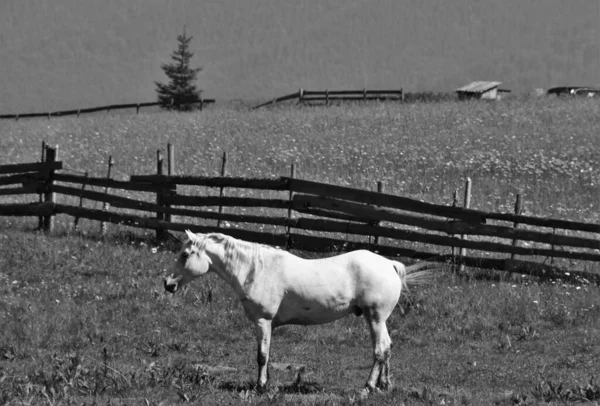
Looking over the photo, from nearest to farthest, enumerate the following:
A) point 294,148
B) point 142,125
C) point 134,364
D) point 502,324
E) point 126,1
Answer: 1. point 134,364
2. point 502,324
3. point 294,148
4. point 142,125
5. point 126,1

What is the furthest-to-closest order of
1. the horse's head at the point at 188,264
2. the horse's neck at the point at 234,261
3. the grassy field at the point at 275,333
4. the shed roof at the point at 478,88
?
the shed roof at the point at 478,88
the horse's neck at the point at 234,261
the horse's head at the point at 188,264
the grassy field at the point at 275,333

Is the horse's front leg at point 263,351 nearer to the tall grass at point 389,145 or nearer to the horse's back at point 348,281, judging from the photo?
the horse's back at point 348,281

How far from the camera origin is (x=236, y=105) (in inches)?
2058

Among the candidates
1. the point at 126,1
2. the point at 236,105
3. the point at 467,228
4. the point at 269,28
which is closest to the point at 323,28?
the point at 269,28

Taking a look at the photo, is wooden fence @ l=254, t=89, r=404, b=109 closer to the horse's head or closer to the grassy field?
the grassy field

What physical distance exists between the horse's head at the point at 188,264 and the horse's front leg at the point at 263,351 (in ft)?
2.79

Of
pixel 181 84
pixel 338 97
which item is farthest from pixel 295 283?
pixel 181 84

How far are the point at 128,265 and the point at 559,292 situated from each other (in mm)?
7043

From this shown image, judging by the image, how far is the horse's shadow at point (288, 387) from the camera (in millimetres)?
10566

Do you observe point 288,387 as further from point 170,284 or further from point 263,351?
point 170,284

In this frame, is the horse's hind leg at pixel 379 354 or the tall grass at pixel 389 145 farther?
the tall grass at pixel 389 145

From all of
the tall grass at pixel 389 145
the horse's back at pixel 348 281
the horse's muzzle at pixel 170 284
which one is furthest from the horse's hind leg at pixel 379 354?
the tall grass at pixel 389 145

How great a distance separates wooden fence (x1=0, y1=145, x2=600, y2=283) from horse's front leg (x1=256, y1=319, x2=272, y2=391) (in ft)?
23.4

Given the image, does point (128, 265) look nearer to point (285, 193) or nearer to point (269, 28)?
point (285, 193)
